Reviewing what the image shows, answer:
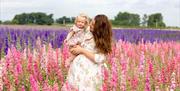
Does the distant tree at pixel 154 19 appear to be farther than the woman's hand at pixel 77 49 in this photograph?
Yes

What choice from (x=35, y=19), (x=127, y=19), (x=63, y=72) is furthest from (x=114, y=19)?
(x=63, y=72)

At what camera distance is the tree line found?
34.1 meters

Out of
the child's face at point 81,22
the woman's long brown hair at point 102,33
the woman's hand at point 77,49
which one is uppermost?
the child's face at point 81,22

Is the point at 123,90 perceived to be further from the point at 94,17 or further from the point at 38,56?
the point at 38,56

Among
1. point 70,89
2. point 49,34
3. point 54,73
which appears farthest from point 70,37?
point 49,34

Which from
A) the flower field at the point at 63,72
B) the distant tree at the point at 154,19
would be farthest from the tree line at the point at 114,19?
the flower field at the point at 63,72

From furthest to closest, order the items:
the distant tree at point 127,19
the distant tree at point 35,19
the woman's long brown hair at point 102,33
A: the distant tree at point 127,19, the distant tree at point 35,19, the woman's long brown hair at point 102,33

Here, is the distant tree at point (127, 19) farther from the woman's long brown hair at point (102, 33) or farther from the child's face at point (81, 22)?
the child's face at point (81, 22)

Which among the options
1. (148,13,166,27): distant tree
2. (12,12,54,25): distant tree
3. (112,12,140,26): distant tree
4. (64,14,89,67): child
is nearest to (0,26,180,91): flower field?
(64,14,89,67): child

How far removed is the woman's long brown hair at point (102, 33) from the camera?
6656 mm

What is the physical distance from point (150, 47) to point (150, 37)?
369 inches

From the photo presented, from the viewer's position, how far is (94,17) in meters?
6.76

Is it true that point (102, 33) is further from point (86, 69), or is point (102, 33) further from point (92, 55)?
point (86, 69)

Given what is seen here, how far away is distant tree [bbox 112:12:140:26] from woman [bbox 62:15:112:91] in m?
32.2
